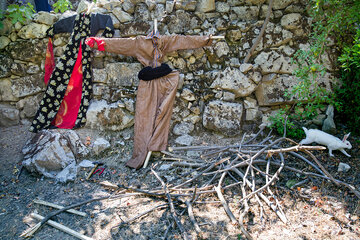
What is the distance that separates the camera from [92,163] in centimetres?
355

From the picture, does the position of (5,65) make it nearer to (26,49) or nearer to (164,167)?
(26,49)

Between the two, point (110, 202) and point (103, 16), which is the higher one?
point (103, 16)

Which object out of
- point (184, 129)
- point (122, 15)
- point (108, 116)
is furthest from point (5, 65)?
point (184, 129)

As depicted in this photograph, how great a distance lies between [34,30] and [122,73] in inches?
63.0

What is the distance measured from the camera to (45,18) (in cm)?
401

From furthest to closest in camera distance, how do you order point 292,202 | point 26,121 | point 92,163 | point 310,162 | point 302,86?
point 26,121 → point 92,163 → point 302,86 → point 310,162 → point 292,202

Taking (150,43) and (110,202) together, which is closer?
(110,202)

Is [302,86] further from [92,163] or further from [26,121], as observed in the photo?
[26,121]

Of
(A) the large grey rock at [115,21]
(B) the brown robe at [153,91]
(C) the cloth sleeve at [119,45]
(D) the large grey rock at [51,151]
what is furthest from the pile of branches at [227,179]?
(A) the large grey rock at [115,21]

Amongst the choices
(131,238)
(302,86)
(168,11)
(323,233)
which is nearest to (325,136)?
(302,86)

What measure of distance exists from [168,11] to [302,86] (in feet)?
7.51

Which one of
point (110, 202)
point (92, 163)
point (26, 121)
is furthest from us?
point (26, 121)

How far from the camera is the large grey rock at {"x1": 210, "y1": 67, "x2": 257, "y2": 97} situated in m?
3.77

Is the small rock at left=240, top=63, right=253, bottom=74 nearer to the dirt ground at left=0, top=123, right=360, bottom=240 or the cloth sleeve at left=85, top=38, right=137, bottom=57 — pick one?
the dirt ground at left=0, top=123, right=360, bottom=240
